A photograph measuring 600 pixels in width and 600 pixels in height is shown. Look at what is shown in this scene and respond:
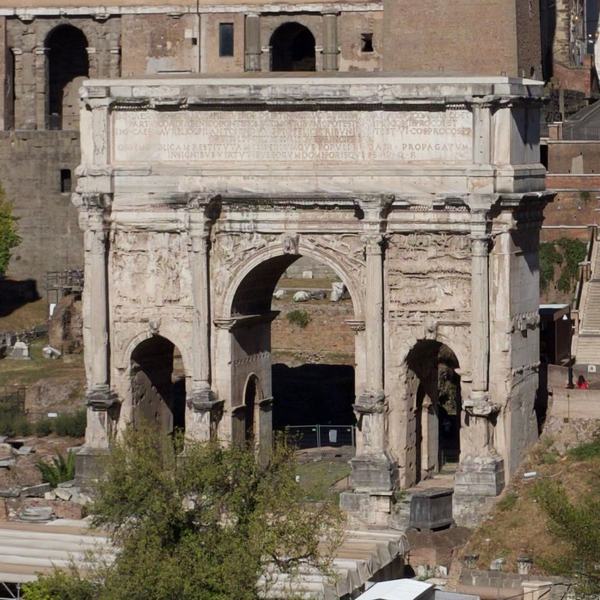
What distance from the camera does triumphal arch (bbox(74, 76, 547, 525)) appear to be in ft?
204

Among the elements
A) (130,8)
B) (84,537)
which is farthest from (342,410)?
(130,8)

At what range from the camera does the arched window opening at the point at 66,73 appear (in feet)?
336

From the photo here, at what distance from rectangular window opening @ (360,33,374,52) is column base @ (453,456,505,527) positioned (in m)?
35.6

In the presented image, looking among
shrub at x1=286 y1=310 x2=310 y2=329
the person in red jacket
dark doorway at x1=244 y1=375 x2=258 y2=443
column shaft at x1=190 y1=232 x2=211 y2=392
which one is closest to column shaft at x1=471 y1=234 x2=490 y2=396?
the person in red jacket

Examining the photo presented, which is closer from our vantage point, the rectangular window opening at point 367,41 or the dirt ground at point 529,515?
the dirt ground at point 529,515

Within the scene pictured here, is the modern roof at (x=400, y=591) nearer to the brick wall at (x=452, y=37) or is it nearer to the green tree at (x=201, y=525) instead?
the green tree at (x=201, y=525)

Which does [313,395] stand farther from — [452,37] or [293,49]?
[293,49]

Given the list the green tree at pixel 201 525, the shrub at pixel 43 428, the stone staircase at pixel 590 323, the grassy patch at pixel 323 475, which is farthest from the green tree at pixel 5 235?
the green tree at pixel 201 525

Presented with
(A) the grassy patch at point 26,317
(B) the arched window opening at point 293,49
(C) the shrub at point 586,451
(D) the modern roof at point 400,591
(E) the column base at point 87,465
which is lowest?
(D) the modern roof at point 400,591

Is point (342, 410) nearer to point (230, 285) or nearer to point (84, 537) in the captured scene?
point (230, 285)

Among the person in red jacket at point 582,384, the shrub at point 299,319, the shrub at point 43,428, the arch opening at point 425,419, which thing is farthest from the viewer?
the shrub at point 299,319

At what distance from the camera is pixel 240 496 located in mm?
53844

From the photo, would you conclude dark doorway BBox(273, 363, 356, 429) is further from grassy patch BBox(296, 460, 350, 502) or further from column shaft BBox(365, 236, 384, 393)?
column shaft BBox(365, 236, 384, 393)

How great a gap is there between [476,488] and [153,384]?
8.16 metres
